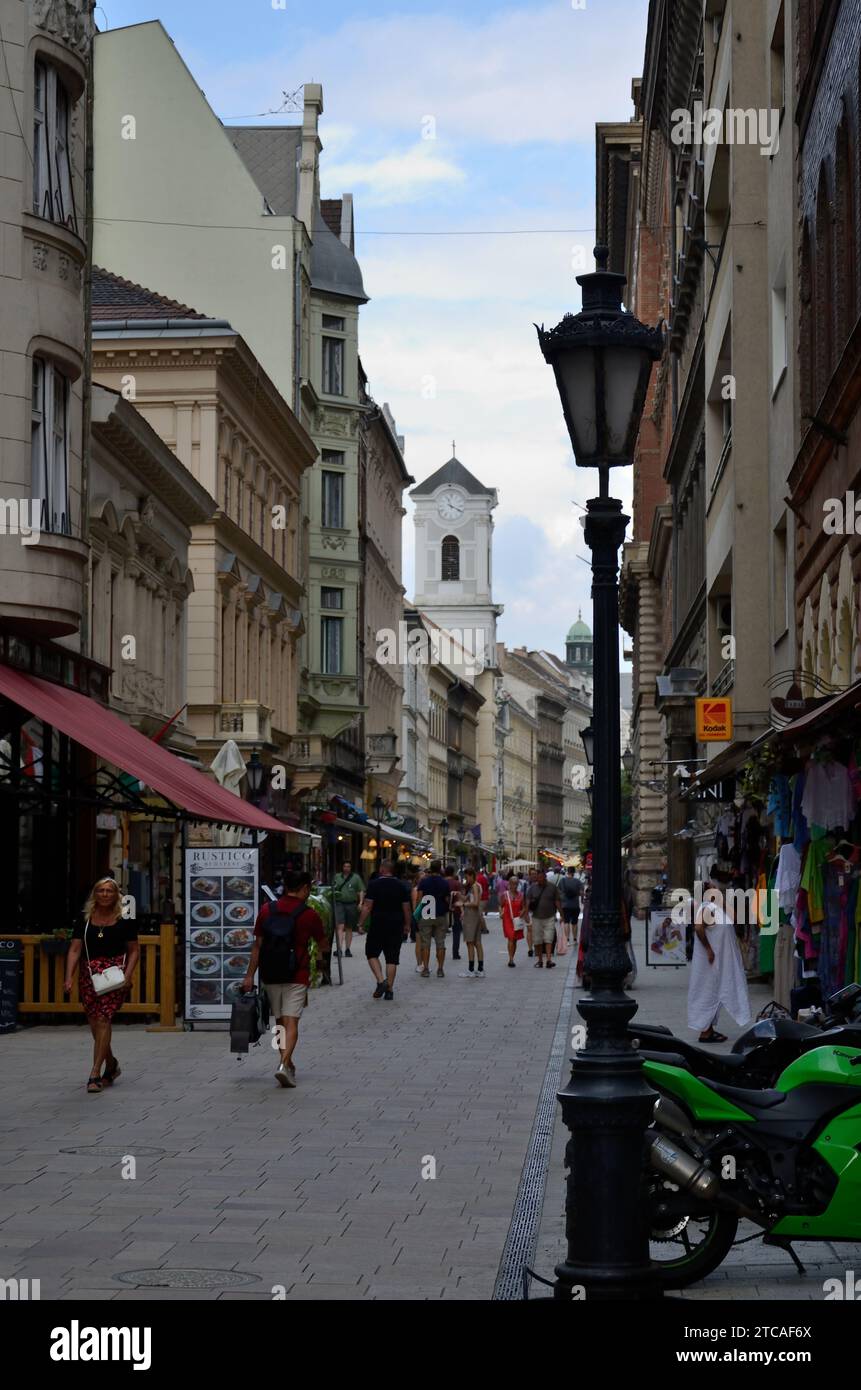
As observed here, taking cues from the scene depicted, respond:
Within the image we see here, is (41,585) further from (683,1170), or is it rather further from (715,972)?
(683,1170)

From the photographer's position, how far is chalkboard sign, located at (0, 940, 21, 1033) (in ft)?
68.2

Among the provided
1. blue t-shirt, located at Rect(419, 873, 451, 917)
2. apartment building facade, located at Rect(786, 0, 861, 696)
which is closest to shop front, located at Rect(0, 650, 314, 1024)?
blue t-shirt, located at Rect(419, 873, 451, 917)

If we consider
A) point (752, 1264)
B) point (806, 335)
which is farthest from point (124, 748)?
point (752, 1264)

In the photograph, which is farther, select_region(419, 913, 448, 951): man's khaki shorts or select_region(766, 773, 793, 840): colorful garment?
select_region(419, 913, 448, 951): man's khaki shorts

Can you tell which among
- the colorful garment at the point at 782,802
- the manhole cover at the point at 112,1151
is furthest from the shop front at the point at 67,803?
the manhole cover at the point at 112,1151

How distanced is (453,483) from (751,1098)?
15621 centimetres

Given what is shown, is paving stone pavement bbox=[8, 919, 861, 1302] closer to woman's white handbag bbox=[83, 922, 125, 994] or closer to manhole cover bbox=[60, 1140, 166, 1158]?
manhole cover bbox=[60, 1140, 166, 1158]

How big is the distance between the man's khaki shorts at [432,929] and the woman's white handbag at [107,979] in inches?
681

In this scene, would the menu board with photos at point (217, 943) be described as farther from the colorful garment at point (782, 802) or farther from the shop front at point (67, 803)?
the colorful garment at point (782, 802)

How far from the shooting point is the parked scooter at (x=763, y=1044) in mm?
9102

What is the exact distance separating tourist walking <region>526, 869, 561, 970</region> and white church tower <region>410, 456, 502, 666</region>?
401 feet

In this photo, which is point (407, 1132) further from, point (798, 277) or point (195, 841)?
point (195, 841)

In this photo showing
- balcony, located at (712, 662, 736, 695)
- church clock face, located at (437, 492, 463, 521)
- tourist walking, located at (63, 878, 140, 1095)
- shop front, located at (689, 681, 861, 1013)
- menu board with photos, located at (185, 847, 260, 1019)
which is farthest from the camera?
church clock face, located at (437, 492, 463, 521)
